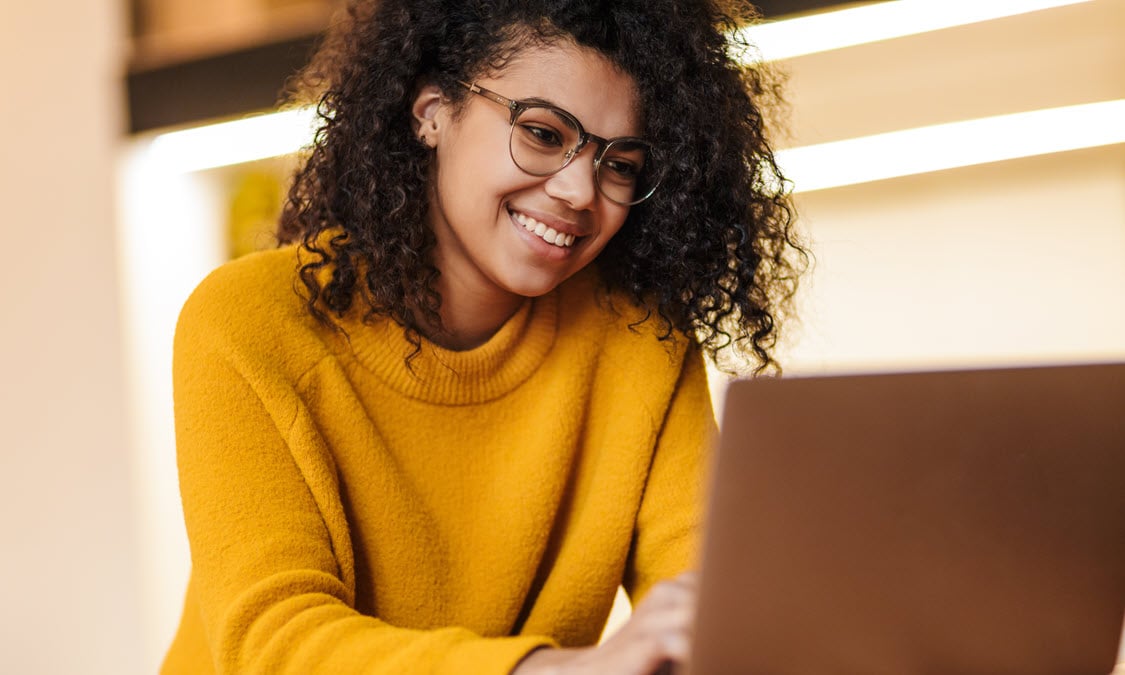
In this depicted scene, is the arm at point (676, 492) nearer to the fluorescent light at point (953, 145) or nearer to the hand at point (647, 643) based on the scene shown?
the hand at point (647, 643)

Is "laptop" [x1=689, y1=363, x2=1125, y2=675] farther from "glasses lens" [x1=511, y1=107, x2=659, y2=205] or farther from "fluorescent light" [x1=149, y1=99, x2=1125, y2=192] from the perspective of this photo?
"fluorescent light" [x1=149, y1=99, x2=1125, y2=192]

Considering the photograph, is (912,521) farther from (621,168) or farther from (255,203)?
(255,203)

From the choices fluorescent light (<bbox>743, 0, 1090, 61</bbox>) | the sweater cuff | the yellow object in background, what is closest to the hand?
the sweater cuff

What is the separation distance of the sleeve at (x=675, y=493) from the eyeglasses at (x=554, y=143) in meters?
0.28

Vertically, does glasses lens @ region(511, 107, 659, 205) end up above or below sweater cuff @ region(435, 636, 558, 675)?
above

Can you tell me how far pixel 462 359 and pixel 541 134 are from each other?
0.27 metres

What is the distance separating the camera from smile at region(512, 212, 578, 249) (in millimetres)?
1080

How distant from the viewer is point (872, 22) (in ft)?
5.56

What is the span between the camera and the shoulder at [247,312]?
100 centimetres

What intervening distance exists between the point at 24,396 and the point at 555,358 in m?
1.69

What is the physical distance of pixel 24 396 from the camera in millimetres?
2385

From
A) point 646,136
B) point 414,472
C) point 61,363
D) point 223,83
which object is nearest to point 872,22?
point 646,136

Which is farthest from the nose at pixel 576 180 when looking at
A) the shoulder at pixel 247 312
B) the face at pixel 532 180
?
the shoulder at pixel 247 312

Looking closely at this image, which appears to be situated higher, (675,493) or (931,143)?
(931,143)
